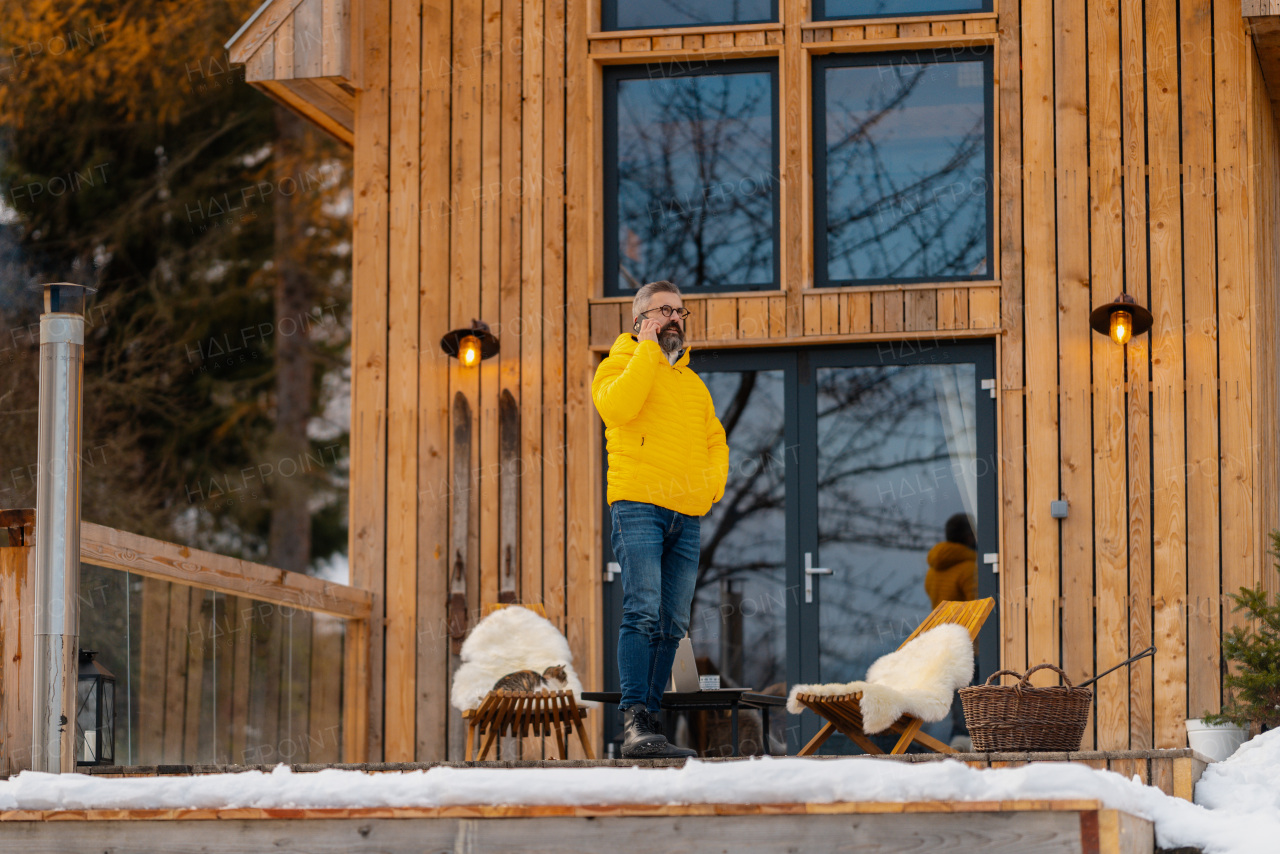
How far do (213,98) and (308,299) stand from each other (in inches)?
82.4

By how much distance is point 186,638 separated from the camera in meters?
6.18

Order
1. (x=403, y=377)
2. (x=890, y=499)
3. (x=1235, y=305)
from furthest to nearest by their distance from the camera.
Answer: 1. (x=403, y=377)
2. (x=890, y=499)
3. (x=1235, y=305)

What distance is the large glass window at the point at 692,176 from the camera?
7973 millimetres

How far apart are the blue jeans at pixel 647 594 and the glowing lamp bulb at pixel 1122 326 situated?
295 centimetres

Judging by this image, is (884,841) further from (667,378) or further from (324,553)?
(324,553)

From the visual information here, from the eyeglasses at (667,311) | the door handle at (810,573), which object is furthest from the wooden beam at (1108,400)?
the eyeglasses at (667,311)

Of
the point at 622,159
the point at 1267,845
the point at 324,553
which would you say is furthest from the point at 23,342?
the point at 1267,845

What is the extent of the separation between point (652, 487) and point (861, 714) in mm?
1629

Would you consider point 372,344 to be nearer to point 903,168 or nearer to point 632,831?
point 903,168

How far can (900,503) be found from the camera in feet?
25.0

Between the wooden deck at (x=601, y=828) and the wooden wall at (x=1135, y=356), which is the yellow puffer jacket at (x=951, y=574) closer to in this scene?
the wooden wall at (x=1135, y=356)

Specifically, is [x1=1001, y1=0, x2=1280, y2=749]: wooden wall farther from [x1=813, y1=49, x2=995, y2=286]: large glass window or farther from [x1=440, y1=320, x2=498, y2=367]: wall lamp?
[x1=440, y1=320, x2=498, y2=367]: wall lamp

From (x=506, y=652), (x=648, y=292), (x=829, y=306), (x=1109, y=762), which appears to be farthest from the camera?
(x=829, y=306)

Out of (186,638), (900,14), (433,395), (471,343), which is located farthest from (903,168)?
(186,638)
